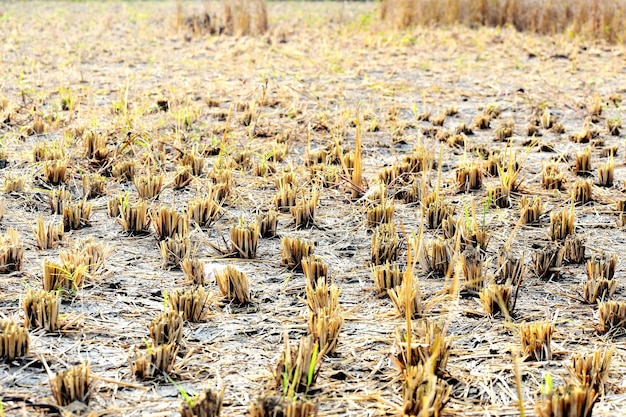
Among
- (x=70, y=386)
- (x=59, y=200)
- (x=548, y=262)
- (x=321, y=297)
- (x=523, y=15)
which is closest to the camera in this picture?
(x=70, y=386)

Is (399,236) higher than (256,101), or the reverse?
(256,101)

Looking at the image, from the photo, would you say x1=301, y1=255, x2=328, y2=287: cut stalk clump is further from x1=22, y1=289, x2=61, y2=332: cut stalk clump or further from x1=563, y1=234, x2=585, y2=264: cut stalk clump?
x1=563, y1=234, x2=585, y2=264: cut stalk clump

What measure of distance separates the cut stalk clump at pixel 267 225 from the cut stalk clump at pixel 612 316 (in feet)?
4.57

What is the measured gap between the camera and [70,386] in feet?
5.92

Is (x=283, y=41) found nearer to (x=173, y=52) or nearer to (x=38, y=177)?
(x=173, y=52)

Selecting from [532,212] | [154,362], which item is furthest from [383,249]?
[154,362]

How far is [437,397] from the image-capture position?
1.76m

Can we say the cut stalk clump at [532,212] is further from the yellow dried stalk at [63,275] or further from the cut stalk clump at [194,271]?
the yellow dried stalk at [63,275]

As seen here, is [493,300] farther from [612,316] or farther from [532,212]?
[532,212]

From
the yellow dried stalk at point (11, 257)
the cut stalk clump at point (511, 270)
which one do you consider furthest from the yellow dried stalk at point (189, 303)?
the cut stalk clump at point (511, 270)

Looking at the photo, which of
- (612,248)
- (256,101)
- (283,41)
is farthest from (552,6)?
(612,248)

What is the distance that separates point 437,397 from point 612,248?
1.57 m

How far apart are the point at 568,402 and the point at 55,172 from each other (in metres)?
2.82

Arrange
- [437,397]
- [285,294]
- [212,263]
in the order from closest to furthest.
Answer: [437,397], [285,294], [212,263]
